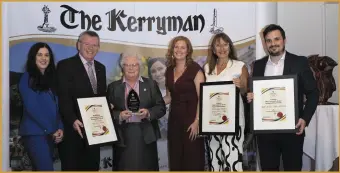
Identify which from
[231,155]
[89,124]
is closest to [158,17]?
[89,124]

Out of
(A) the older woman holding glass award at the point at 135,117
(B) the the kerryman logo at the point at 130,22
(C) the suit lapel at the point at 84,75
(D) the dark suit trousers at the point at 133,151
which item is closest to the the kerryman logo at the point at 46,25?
(B) the the kerryman logo at the point at 130,22

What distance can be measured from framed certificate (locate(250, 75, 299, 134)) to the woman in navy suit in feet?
5.78

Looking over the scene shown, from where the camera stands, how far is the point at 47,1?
148 inches

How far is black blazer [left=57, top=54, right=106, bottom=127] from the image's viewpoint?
11.5ft

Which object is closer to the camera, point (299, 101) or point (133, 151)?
point (299, 101)

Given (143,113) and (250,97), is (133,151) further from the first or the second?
(250,97)

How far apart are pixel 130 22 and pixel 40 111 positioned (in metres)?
1.18

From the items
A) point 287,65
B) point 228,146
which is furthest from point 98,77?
point 287,65

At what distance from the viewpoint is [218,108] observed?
3420 mm

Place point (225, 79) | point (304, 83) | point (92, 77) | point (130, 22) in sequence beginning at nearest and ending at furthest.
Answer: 1. point (304, 83)
2. point (225, 79)
3. point (92, 77)
4. point (130, 22)

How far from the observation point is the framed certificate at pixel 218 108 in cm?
336

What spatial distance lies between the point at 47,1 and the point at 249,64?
2.03 metres

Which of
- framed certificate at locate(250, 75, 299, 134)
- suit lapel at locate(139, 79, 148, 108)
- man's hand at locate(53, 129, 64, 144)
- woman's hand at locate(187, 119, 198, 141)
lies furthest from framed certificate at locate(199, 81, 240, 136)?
man's hand at locate(53, 129, 64, 144)

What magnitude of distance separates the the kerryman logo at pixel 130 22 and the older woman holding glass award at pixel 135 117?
40cm
